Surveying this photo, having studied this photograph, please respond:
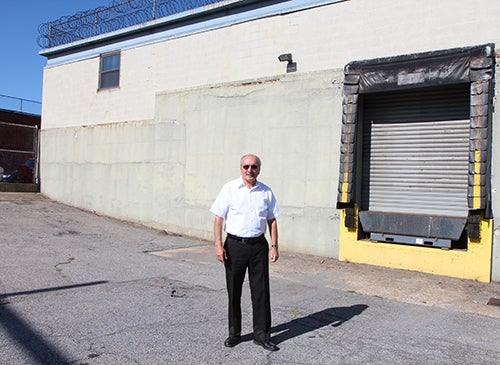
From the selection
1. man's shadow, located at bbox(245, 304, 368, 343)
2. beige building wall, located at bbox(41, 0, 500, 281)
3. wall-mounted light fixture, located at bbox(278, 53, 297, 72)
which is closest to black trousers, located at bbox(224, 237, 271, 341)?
man's shadow, located at bbox(245, 304, 368, 343)

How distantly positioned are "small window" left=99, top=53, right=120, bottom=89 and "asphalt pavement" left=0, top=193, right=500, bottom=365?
7202mm

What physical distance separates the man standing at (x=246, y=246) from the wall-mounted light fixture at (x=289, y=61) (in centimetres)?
730

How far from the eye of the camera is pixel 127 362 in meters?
4.25

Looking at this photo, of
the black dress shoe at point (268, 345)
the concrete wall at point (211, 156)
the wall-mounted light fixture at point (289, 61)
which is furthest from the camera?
the wall-mounted light fixture at point (289, 61)

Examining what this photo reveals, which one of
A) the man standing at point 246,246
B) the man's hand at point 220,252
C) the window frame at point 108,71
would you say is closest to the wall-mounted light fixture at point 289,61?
the window frame at point 108,71

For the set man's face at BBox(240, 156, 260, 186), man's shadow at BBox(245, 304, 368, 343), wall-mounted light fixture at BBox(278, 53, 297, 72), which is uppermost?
wall-mounted light fixture at BBox(278, 53, 297, 72)

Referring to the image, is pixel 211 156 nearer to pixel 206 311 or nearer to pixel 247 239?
pixel 206 311

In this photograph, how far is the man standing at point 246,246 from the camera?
475 centimetres

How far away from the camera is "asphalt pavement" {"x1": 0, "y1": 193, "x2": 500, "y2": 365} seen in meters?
4.57

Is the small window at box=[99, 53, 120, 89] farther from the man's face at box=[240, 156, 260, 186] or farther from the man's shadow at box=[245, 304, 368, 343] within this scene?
the man's face at box=[240, 156, 260, 186]

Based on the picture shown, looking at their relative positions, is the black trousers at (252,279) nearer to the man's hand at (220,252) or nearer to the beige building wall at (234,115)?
the man's hand at (220,252)

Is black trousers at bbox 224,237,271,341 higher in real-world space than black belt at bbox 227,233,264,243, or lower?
lower

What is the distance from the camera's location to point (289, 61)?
38.3 feet

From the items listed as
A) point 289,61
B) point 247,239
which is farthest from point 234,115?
point 247,239
